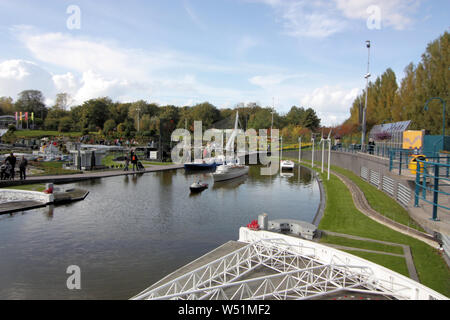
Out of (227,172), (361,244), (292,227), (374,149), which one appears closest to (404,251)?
(361,244)

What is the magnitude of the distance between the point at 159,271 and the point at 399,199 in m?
16.9

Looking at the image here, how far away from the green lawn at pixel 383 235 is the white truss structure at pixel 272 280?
2371 millimetres

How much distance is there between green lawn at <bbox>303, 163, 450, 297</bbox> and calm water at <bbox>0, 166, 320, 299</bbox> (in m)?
2.09

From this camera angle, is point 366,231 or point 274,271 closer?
point 274,271

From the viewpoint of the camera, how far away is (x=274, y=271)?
10.9 metres

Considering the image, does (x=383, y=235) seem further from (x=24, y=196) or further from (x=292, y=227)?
(x=24, y=196)

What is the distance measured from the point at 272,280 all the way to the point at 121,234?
10.4 m

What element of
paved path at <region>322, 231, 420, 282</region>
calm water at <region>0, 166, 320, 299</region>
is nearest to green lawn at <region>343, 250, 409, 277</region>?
paved path at <region>322, 231, 420, 282</region>

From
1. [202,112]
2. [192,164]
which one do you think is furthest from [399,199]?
[202,112]

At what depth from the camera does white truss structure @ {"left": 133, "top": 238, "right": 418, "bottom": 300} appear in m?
8.50

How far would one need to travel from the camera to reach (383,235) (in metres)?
15.0

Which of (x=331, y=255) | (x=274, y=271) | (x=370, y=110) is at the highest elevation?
(x=370, y=110)

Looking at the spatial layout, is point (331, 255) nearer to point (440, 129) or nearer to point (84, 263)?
point (84, 263)
